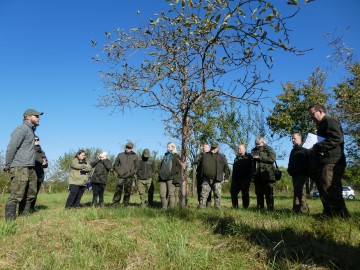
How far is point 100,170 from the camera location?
10.5 m

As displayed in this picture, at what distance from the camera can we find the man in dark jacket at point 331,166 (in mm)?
4969

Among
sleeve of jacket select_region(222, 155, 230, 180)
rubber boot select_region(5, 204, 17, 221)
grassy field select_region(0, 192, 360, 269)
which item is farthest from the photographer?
sleeve of jacket select_region(222, 155, 230, 180)

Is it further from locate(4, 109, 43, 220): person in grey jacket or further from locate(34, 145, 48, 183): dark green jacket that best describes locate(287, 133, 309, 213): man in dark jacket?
locate(34, 145, 48, 183): dark green jacket

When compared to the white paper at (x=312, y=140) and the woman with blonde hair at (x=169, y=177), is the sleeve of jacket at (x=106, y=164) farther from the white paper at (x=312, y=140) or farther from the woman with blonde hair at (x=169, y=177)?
the white paper at (x=312, y=140)

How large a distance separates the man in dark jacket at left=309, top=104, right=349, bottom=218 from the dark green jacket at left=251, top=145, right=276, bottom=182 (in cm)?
323

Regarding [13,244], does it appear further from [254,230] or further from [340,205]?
[340,205]

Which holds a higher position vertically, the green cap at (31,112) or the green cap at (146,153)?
the green cap at (31,112)

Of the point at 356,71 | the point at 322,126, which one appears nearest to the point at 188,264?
the point at 322,126

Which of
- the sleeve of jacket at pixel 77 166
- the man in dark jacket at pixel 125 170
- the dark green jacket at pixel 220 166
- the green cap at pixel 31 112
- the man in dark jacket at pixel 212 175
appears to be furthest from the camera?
the man in dark jacket at pixel 125 170

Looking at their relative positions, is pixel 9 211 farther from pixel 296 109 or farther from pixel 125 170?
pixel 296 109

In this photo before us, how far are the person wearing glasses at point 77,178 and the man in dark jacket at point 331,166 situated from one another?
6415 millimetres

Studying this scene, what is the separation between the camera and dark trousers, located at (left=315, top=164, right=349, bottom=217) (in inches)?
195

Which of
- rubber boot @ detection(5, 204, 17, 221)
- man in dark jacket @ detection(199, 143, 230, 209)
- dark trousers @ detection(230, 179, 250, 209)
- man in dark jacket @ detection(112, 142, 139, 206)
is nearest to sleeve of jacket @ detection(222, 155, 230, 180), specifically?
man in dark jacket @ detection(199, 143, 230, 209)

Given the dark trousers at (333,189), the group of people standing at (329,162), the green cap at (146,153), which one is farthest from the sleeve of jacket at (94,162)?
the dark trousers at (333,189)
